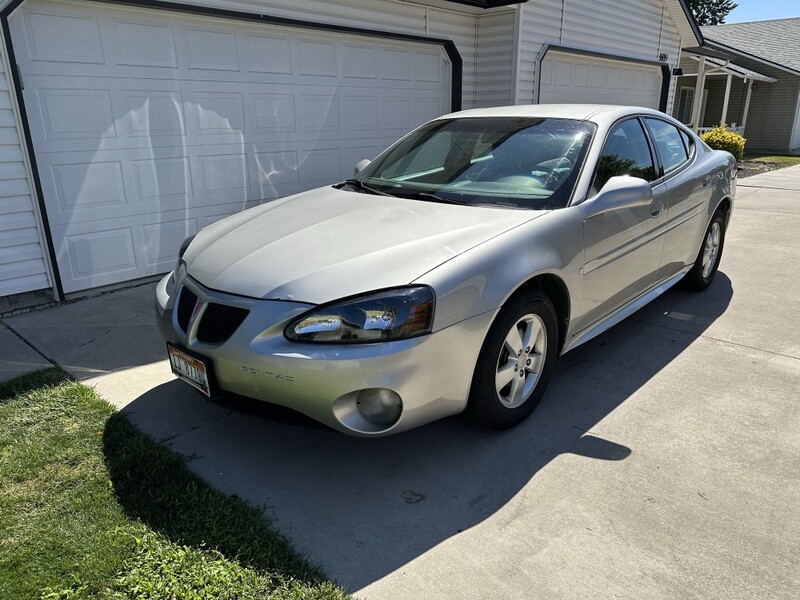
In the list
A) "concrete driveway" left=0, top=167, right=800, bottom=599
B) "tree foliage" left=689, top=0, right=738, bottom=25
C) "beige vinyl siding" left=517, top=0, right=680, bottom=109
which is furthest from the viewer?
"tree foliage" left=689, top=0, right=738, bottom=25

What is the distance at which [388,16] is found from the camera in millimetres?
7582

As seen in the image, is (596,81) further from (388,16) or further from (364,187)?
(364,187)

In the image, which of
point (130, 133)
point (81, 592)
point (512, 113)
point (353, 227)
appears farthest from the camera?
point (130, 133)

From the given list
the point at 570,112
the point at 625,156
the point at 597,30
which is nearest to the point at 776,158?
the point at 597,30

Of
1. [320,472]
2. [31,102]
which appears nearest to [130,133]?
[31,102]

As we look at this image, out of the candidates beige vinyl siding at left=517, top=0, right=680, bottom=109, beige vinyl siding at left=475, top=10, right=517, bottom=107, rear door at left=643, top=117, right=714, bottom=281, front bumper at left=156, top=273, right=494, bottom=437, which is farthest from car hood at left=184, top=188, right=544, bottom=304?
beige vinyl siding at left=517, top=0, right=680, bottom=109

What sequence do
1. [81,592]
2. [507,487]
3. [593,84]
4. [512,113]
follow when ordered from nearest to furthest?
1. [81,592]
2. [507,487]
3. [512,113]
4. [593,84]

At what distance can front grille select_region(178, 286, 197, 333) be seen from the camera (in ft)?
9.56

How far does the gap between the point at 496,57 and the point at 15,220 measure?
22.8 ft

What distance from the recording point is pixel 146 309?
510 centimetres

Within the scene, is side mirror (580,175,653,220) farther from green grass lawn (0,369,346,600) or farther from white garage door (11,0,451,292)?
white garage door (11,0,451,292)

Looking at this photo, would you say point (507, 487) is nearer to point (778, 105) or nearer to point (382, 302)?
point (382, 302)

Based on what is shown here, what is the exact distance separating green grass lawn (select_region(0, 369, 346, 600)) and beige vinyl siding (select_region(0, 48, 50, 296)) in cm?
218

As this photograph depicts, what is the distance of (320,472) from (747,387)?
2660 millimetres
